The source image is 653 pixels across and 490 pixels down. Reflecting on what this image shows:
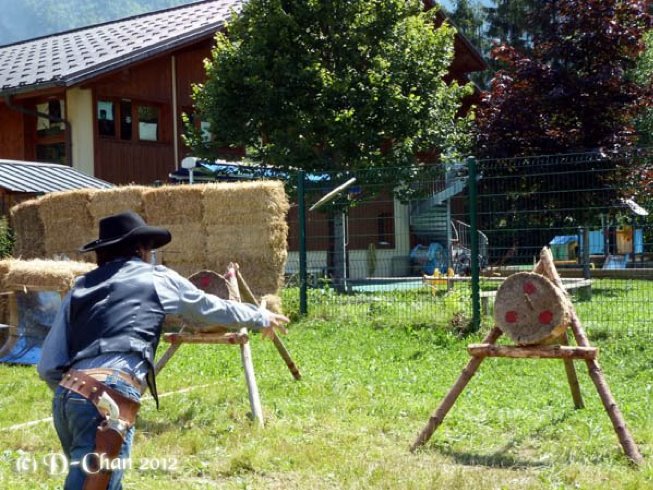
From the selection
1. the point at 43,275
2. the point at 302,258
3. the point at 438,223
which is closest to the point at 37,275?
the point at 43,275

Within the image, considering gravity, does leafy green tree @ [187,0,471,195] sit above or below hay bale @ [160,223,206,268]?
above

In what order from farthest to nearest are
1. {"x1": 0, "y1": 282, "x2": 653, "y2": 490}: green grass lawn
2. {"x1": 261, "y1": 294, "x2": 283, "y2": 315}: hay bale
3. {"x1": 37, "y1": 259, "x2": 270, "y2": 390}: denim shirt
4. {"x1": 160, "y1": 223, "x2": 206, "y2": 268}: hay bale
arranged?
{"x1": 160, "y1": 223, "x2": 206, "y2": 268}: hay bale
{"x1": 261, "y1": 294, "x2": 283, "y2": 315}: hay bale
{"x1": 0, "y1": 282, "x2": 653, "y2": 490}: green grass lawn
{"x1": 37, "y1": 259, "x2": 270, "y2": 390}: denim shirt

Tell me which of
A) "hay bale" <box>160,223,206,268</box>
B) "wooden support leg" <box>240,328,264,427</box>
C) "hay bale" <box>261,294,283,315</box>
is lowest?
"wooden support leg" <box>240,328,264,427</box>

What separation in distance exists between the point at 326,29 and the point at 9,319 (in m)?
9.02

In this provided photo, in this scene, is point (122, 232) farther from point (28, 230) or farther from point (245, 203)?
point (28, 230)

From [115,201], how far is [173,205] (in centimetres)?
111

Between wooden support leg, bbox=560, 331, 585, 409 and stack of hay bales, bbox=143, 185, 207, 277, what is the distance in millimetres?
7242

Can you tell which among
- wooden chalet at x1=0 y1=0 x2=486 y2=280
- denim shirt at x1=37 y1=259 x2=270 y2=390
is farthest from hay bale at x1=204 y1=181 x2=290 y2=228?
denim shirt at x1=37 y1=259 x2=270 y2=390

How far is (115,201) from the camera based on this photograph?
1377 centimetres

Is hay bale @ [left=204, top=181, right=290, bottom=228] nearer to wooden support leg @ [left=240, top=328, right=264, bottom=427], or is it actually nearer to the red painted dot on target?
wooden support leg @ [left=240, top=328, right=264, bottom=427]

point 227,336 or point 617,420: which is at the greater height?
point 227,336

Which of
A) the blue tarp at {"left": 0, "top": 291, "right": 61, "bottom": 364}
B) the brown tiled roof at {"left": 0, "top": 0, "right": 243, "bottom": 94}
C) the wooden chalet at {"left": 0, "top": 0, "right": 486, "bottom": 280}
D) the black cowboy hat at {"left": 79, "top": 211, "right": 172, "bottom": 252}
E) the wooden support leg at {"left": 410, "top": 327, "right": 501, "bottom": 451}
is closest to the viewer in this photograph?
the black cowboy hat at {"left": 79, "top": 211, "right": 172, "bottom": 252}

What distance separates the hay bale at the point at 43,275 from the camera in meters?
10.4

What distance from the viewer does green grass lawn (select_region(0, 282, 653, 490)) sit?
554 centimetres
